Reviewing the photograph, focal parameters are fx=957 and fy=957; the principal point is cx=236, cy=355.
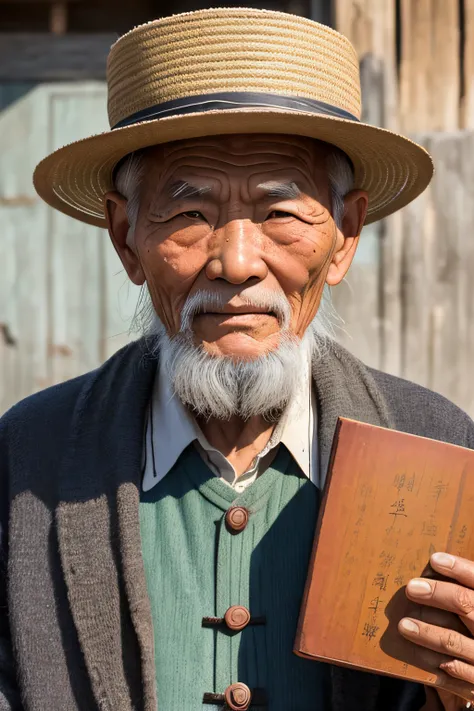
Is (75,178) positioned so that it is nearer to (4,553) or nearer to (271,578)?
(4,553)

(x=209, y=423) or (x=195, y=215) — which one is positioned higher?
(x=195, y=215)

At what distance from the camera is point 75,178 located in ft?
8.05

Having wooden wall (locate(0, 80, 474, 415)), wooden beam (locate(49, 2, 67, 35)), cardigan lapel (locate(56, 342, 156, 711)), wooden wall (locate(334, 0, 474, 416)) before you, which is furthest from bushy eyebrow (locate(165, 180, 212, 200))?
wooden beam (locate(49, 2, 67, 35))

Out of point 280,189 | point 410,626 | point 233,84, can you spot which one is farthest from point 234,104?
point 410,626

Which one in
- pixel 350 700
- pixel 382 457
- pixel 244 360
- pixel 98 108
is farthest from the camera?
pixel 98 108

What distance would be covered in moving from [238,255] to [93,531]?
701 mm

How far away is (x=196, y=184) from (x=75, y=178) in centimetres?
45

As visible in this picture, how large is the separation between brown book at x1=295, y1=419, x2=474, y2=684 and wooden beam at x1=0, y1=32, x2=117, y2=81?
129 inches

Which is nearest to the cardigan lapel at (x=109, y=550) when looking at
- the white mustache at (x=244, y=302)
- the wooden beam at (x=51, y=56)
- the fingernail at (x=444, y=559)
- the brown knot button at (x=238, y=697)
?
the brown knot button at (x=238, y=697)

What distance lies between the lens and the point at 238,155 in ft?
7.07

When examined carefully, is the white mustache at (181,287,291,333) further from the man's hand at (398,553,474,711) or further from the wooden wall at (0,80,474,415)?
A: the wooden wall at (0,80,474,415)

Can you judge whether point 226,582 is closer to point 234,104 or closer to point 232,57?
point 234,104

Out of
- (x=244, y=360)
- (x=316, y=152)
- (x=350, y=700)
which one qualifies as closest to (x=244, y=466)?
(x=244, y=360)

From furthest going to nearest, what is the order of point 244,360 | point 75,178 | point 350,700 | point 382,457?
point 75,178 → point 244,360 → point 350,700 → point 382,457
